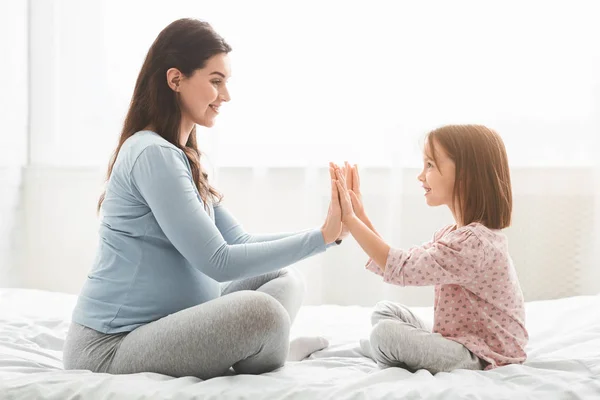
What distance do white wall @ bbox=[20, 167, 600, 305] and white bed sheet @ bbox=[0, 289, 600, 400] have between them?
1.02 m

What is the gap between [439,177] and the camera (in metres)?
1.60

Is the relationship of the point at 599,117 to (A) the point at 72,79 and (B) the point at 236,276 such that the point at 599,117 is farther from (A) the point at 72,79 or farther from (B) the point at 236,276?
(A) the point at 72,79

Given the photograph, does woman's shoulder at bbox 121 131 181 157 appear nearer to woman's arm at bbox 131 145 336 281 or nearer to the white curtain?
woman's arm at bbox 131 145 336 281

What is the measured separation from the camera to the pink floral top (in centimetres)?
147

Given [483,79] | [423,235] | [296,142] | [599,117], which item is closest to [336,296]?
[423,235]

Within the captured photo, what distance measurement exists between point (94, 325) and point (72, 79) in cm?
194

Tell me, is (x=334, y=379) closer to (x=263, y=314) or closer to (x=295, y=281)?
(x=263, y=314)

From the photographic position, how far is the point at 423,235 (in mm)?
2863

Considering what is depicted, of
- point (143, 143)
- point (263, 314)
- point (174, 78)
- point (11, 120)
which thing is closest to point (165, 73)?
point (174, 78)

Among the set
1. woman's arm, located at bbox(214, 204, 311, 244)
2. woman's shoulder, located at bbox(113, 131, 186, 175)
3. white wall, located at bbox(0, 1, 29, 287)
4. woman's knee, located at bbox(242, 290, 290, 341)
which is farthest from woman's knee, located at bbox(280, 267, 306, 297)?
white wall, located at bbox(0, 1, 29, 287)

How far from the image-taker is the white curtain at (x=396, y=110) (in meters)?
2.79

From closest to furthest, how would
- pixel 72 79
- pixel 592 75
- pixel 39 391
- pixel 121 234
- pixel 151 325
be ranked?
pixel 39 391 < pixel 151 325 < pixel 121 234 < pixel 592 75 < pixel 72 79

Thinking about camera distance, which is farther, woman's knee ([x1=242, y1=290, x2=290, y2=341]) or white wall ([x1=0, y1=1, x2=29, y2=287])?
white wall ([x1=0, y1=1, x2=29, y2=287])

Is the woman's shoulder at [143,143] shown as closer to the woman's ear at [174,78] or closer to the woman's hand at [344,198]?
the woman's ear at [174,78]
